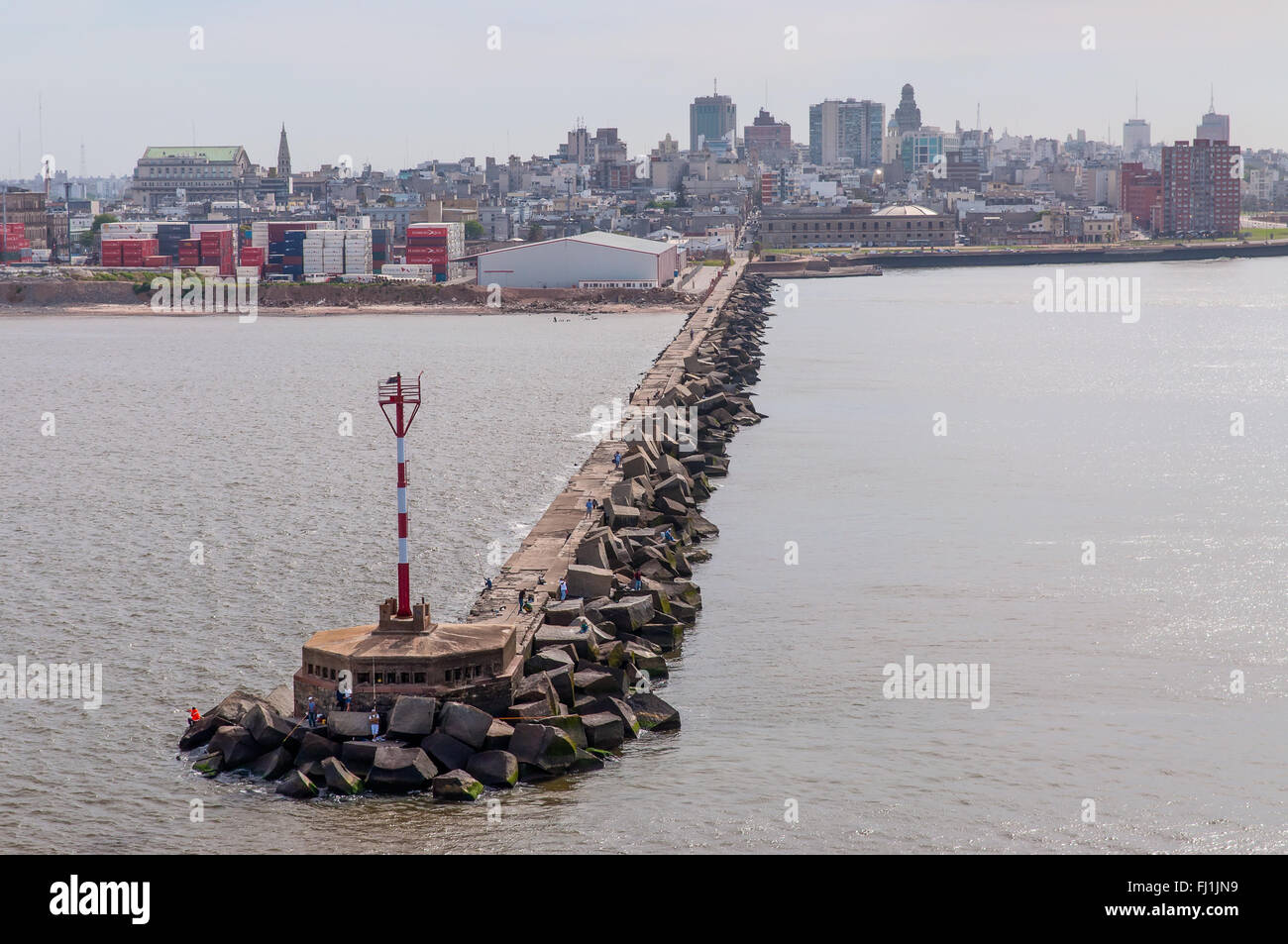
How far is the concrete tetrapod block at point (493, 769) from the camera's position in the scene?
44.7 ft

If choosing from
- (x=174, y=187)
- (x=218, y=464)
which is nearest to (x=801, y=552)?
(x=218, y=464)

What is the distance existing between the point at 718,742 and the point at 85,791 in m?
5.63

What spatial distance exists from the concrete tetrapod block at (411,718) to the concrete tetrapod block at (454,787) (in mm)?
589

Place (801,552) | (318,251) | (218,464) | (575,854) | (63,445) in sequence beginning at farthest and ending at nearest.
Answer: (318,251) < (63,445) < (218,464) < (801,552) < (575,854)

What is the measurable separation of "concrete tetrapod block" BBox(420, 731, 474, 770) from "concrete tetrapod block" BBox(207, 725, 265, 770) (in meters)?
1.53

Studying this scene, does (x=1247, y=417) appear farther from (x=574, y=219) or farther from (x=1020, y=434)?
(x=574, y=219)

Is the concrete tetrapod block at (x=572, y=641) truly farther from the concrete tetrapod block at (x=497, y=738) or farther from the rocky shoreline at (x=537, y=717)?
the concrete tetrapod block at (x=497, y=738)

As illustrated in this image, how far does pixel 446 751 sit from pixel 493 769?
452 millimetres

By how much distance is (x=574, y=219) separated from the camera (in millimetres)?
142500

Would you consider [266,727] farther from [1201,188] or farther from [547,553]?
[1201,188]

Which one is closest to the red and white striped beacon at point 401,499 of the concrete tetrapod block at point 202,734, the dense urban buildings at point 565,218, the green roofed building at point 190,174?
the concrete tetrapod block at point 202,734

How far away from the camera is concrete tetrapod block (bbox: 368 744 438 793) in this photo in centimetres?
1345

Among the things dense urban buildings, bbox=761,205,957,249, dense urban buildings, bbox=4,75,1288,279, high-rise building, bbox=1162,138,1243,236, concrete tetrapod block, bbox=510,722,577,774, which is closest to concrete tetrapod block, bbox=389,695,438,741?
concrete tetrapod block, bbox=510,722,577,774

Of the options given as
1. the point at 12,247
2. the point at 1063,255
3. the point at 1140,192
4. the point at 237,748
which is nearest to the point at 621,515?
the point at 237,748
